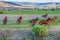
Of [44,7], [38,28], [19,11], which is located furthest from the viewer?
[44,7]

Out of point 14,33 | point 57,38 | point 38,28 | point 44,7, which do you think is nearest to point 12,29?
point 14,33

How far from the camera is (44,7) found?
2608 cm

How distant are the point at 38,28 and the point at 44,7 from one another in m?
11.0

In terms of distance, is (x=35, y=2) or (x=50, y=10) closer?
(x=50, y=10)

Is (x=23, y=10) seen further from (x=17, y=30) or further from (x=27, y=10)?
(x=17, y=30)

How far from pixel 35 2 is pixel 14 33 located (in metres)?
11.5

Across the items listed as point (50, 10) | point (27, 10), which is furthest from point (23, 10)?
point (50, 10)

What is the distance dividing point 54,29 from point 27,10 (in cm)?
950

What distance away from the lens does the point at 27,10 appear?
24.9 m

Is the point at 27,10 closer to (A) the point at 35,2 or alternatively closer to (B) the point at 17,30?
(A) the point at 35,2

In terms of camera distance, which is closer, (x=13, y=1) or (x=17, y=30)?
(x=17, y=30)

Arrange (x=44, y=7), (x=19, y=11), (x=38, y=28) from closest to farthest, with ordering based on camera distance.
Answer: (x=38, y=28)
(x=19, y=11)
(x=44, y=7)

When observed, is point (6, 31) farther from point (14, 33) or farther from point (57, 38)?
point (57, 38)

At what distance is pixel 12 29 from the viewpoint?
50.7 ft
